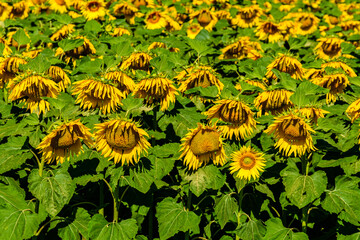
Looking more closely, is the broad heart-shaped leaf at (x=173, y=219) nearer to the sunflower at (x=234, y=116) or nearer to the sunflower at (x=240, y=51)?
the sunflower at (x=234, y=116)

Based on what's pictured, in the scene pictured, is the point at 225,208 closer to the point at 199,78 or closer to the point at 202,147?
the point at 202,147

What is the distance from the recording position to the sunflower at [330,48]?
5254 millimetres

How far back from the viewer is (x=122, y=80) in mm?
3328

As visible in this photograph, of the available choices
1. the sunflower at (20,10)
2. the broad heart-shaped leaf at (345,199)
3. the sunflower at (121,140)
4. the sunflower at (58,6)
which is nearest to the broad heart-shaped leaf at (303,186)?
the broad heart-shaped leaf at (345,199)

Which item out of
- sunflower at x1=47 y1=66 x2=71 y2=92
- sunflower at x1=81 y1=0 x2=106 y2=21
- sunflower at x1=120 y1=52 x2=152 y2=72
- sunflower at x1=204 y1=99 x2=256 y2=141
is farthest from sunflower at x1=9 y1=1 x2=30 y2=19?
sunflower at x1=204 y1=99 x2=256 y2=141

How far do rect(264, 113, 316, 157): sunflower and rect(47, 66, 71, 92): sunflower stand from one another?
2.05 m

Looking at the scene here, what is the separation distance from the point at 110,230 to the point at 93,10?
431 cm

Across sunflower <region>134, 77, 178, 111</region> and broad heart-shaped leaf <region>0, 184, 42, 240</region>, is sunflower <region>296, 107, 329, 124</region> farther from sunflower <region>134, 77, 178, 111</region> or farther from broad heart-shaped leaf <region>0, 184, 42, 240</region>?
broad heart-shaped leaf <region>0, 184, 42, 240</region>

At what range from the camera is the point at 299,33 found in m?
7.29

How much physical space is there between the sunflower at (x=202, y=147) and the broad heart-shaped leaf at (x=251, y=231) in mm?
693

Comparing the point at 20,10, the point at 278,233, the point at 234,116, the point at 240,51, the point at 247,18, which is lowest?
the point at 278,233

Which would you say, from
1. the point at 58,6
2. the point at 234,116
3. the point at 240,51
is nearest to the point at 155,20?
the point at 240,51

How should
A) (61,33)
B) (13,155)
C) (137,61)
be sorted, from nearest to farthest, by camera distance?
(13,155) < (137,61) < (61,33)

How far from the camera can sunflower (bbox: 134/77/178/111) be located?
3080 millimetres
